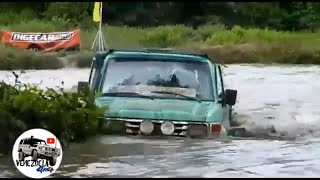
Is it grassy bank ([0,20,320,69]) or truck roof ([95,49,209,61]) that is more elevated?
grassy bank ([0,20,320,69])

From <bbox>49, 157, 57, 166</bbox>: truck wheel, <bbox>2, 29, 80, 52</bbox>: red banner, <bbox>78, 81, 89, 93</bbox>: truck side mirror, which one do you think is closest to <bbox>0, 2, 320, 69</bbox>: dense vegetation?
<bbox>2, 29, 80, 52</bbox>: red banner

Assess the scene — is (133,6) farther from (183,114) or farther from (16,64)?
(183,114)

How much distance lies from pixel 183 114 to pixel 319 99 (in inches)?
387

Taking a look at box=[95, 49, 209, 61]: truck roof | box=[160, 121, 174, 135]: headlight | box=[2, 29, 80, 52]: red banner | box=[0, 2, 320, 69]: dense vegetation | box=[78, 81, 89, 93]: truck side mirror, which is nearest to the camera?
box=[160, 121, 174, 135]: headlight

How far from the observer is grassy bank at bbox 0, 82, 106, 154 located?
24.8 ft

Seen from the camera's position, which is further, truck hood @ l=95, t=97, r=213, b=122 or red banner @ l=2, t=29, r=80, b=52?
red banner @ l=2, t=29, r=80, b=52

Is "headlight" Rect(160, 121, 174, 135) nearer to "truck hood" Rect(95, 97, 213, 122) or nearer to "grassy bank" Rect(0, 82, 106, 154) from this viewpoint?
"truck hood" Rect(95, 97, 213, 122)

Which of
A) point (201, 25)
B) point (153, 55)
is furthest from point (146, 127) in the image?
point (201, 25)

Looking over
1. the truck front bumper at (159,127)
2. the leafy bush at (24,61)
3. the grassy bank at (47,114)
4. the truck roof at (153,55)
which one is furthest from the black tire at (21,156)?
the leafy bush at (24,61)

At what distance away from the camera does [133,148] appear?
27.5ft

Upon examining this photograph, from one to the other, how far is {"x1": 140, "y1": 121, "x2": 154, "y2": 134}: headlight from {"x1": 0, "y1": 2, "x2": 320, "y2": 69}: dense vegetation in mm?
25262

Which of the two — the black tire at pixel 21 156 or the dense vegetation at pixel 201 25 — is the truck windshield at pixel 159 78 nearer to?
the black tire at pixel 21 156

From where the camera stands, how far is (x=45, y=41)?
1359 inches

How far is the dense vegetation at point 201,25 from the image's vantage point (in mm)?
35938
